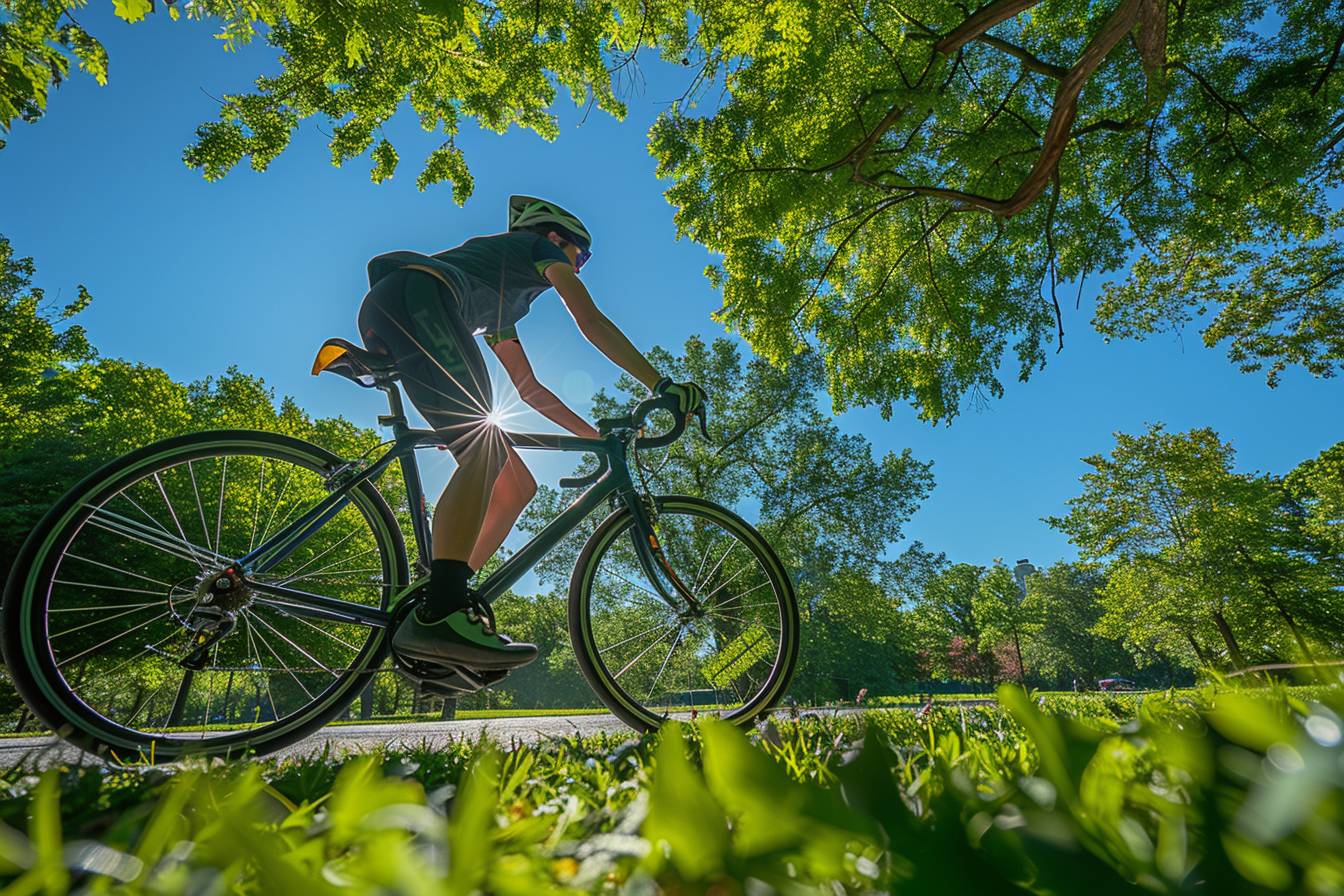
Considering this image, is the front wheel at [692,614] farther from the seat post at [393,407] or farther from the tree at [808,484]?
the tree at [808,484]

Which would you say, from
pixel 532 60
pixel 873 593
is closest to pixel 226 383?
pixel 532 60

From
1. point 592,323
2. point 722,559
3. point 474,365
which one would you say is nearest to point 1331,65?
point 722,559

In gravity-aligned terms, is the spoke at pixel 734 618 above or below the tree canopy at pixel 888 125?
below

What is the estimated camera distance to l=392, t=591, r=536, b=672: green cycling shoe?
7.50ft

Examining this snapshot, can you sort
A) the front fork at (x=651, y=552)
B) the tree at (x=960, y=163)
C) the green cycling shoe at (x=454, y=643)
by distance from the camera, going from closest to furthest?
the green cycling shoe at (x=454, y=643) → the front fork at (x=651, y=552) → the tree at (x=960, y=163)

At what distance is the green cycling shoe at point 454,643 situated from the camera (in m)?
2.29

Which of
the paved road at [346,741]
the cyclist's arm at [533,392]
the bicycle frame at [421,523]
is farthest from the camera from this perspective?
the cyclist's arm at [533,392]

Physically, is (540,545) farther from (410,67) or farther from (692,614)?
(410,67)

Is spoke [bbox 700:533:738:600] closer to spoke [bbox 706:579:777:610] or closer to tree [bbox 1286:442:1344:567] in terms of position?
spoke [bbox 706:579:777:610]

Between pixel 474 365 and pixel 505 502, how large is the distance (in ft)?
2.30

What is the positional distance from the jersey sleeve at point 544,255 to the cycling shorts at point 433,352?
51 centimetres

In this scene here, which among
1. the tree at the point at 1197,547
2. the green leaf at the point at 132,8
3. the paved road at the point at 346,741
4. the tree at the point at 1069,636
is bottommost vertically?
the paved road at the point at 346,741

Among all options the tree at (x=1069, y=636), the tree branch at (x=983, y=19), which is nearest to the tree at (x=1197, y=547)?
the tree branch at (x=983, y=19)

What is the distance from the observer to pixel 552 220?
126 inches
